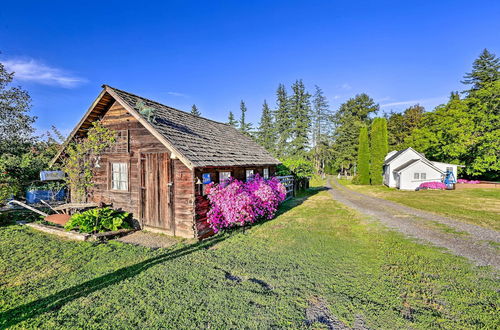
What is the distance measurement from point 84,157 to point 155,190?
15.4 feet

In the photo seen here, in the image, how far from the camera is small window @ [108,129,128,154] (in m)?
9.23

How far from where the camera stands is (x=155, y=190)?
8508 millimetres

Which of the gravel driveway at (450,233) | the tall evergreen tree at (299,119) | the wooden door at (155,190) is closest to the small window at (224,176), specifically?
the wooden door at (155,190)

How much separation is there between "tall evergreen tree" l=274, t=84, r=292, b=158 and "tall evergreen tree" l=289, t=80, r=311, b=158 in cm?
94

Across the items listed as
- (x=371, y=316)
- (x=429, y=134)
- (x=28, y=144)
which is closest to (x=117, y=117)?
(x=371, y=316)

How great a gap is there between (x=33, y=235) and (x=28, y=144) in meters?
17.3

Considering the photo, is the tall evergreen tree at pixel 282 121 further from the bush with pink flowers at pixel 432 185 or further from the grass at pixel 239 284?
the grass at pixel 239 284

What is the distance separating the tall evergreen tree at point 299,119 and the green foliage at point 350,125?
40.4ft

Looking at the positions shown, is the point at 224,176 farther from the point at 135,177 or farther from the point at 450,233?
the point at 450,233

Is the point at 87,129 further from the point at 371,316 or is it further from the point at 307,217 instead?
the point at 371,316

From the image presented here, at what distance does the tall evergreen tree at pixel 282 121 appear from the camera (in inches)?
1655

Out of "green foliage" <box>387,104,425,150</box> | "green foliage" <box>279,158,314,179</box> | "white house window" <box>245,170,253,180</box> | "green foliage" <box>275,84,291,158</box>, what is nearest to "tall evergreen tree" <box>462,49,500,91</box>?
"green foliage" <box>387,104,425,150</box>

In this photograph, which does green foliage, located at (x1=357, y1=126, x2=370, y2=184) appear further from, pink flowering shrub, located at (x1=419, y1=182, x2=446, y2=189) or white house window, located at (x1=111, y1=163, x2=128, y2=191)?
white house window, located at (x1=111, y1=163, x2=128, y2=191)

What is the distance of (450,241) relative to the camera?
25.0ft
